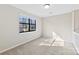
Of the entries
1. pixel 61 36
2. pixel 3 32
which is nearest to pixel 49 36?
pixel 61 36

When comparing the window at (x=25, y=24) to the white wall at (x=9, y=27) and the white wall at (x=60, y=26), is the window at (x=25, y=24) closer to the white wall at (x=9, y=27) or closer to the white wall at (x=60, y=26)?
the white wall at (x=9, y=27)

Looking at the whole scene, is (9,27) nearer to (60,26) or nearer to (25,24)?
(25,24)

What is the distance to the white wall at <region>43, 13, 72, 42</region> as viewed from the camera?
5.12 m

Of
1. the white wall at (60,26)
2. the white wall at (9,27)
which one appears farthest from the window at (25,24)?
the white wall at (60,26)

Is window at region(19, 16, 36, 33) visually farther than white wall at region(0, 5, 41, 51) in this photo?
Yes

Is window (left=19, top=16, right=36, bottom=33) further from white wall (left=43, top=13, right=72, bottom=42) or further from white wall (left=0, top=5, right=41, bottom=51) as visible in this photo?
white wall (left=43, top=13, right=72, bottom=42)

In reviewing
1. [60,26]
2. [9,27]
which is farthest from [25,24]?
[60,26]

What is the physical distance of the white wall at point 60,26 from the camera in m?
5.12

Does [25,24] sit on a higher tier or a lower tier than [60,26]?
→ higher

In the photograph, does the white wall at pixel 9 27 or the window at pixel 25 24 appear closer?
the white wall at pixel 9 27

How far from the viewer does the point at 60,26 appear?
5277 millimetres

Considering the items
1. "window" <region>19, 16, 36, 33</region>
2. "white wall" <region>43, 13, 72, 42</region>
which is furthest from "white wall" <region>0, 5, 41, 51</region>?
"white wall" <region>43, 13, 72, 42</region>

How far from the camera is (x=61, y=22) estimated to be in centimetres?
527
